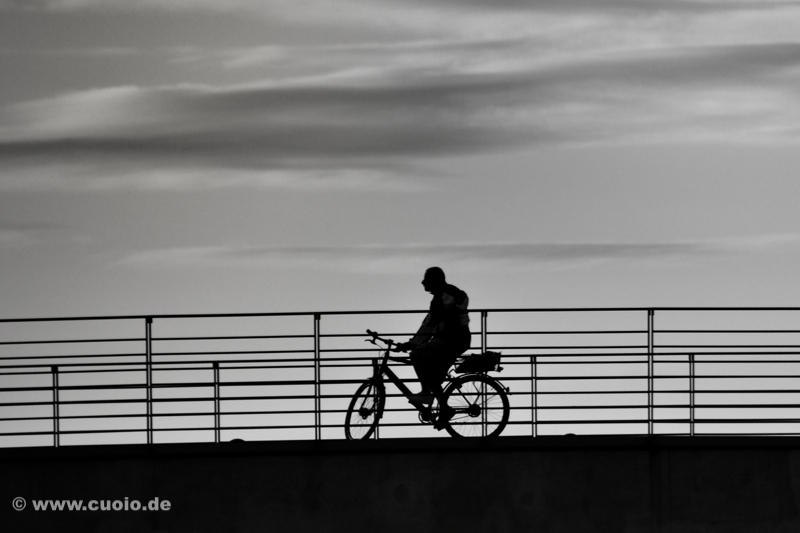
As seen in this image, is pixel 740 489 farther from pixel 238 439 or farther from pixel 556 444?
pixel 238 439

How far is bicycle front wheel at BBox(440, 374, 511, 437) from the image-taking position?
14398 millimetres

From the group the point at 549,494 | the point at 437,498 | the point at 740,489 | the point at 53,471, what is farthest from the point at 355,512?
the point at 740,489

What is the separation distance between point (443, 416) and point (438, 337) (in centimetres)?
100

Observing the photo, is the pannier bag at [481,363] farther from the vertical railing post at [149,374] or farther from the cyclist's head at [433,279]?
the vertical railing post at [149,374]

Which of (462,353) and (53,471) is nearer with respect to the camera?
(53,471)

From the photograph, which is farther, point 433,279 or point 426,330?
point 426,330

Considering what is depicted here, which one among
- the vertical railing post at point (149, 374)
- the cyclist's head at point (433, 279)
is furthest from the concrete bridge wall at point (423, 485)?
the cyclist's head at point (433, 279)

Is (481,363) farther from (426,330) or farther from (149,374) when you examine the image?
(149,374)

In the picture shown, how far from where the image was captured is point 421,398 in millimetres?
14406

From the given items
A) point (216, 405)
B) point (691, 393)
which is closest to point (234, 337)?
point (216, 405)

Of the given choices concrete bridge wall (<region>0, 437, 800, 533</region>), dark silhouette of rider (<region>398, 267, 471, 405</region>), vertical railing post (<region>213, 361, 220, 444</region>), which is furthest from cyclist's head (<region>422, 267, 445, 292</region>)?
vertical railing post (<region>213, 361, 220, 444</region>)

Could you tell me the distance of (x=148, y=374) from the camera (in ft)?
45.1

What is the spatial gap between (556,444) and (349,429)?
2409 millimetres

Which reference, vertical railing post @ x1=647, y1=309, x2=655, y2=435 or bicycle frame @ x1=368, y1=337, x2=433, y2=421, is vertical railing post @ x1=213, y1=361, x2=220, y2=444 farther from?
vertical railing post @ x1=647, y1=309, x2=655, y2=435
